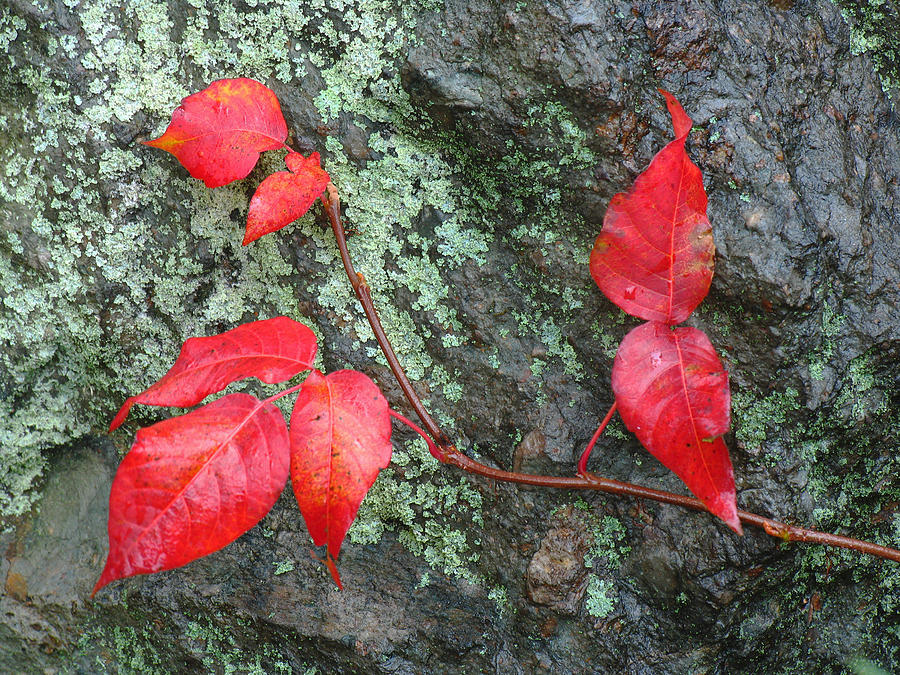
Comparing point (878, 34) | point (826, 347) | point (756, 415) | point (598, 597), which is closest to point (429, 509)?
point (598, 597)

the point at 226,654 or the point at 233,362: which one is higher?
the point at 233,362

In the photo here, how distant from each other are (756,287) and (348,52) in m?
0.74

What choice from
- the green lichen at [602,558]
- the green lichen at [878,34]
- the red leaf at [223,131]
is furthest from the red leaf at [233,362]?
the green lichen at [878,34]

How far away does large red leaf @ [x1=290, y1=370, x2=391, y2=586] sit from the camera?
0.83 meters

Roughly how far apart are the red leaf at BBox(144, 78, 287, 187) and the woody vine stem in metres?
0.14

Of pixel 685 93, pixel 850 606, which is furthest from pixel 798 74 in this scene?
pixel 850 606

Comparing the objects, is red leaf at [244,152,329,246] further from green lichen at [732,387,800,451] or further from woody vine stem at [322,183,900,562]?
green lichen at [732,387,800,451]

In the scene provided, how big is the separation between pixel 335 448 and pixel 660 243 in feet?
1.64

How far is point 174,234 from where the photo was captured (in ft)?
3.84

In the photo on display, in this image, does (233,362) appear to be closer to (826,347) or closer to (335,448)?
(335,448)

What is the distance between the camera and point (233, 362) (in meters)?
0.92

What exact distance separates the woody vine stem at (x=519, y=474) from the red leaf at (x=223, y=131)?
137mm

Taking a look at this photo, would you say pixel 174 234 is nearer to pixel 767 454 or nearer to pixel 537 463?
pixel 537 463

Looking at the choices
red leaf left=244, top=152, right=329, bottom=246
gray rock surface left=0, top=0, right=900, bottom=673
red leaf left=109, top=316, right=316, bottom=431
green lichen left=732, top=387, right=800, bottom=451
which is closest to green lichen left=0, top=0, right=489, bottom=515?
gray rock surface left=0, top=0, right=900, bottom=673
